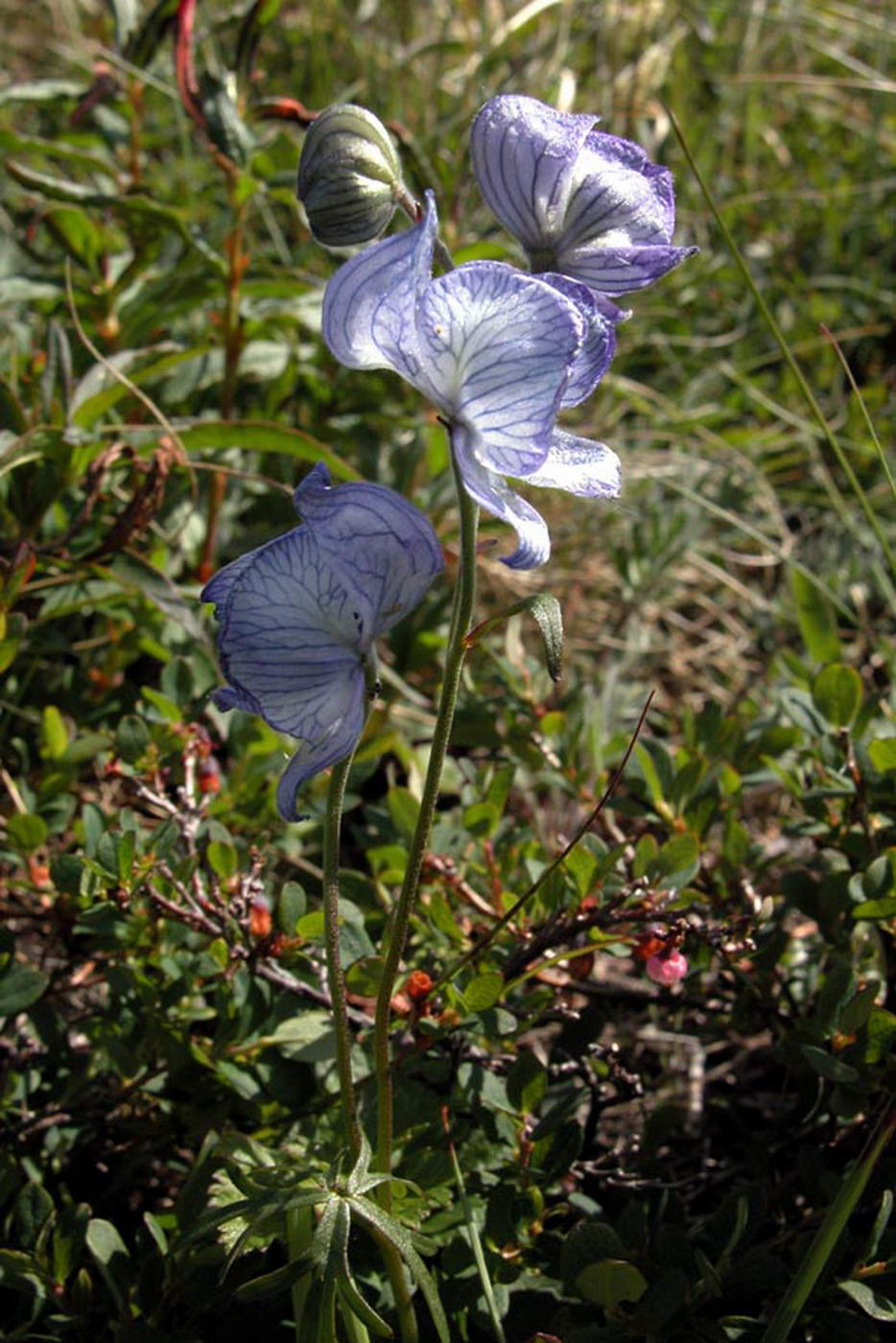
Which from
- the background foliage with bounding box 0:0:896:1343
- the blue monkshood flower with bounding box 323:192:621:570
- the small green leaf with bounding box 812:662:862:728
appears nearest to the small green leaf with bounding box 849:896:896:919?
the background foliage with bounding box 0:0:896:1343

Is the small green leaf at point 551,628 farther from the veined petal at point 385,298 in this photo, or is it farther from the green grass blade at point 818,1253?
the green grass blade at point 818,1253

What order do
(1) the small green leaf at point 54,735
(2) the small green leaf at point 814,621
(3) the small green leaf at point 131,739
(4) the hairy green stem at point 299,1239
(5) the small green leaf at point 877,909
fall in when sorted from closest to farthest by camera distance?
(4) the hairy green stem at point 299,1239, (5) the small green leaf at point 877,909, (3) the small green leaf at point 131,739, (1) the small green leaf at point 54,735, (2) the small green leaf at point 814,621

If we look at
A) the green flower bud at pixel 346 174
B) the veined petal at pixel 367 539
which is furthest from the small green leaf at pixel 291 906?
the green flower bud at pixel 346 174

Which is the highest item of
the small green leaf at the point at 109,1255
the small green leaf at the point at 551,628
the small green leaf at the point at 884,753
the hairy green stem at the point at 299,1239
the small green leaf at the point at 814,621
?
the small green leaf at the point at 551,628

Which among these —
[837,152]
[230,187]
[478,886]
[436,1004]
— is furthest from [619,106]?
[436,1004]

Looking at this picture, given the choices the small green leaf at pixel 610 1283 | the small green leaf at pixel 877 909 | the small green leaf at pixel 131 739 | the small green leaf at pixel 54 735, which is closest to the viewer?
Result: the small green leaf at pixel 610 1283

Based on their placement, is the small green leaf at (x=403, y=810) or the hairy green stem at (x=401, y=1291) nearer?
the hairy green stem at (x=401, y=1291)
